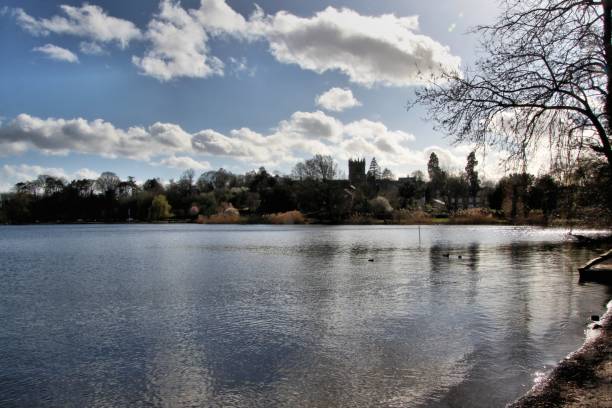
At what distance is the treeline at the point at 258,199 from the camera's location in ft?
282

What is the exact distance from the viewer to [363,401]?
6.76m

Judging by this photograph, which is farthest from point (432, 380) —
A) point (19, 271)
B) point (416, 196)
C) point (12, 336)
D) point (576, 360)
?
point (416, 196)

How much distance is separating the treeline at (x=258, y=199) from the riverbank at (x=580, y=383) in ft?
225

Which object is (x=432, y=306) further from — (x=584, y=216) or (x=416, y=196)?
(x=416, y=196)

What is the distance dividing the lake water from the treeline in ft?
205

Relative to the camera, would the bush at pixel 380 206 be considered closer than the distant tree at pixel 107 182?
Yes

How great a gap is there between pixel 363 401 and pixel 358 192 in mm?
86133

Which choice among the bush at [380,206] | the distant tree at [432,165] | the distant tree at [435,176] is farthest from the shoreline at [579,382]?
the distant tree at [432,165]

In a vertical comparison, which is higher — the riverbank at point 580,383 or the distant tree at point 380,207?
the distant tree at point 380,207

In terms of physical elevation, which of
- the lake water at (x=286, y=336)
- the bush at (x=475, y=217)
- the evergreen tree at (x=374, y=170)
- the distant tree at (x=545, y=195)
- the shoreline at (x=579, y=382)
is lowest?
the lake water at (x=286, y=336)

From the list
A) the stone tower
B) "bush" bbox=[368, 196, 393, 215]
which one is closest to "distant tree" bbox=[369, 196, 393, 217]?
"bush" bbox=[368, 196, 393, 215]

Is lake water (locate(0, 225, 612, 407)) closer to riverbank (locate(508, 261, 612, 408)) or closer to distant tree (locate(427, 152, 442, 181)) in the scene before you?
riverbank (locate(508, 261, 612, 408))

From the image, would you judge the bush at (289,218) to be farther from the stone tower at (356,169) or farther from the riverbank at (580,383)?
the riverbank at (580,383)

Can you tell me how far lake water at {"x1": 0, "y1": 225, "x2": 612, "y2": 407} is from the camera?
720cm
